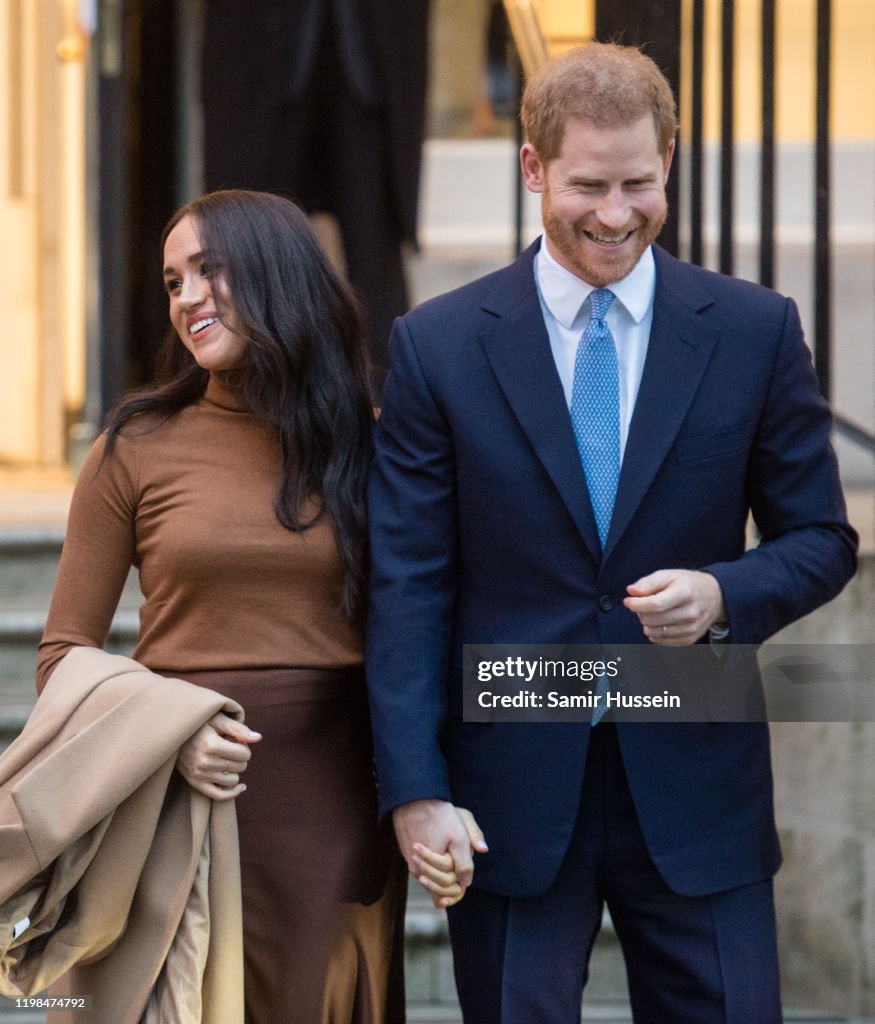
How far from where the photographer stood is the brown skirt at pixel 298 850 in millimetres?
2477

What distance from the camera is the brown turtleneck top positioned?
8.09ft

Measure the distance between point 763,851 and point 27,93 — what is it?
189 inches

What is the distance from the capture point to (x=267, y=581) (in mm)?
2480

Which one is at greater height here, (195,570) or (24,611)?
(195,570)

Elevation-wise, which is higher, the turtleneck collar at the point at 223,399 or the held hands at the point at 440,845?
the turtleneck collar at the point at 223,399

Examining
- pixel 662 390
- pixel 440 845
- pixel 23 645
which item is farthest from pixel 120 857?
pixel 23 645

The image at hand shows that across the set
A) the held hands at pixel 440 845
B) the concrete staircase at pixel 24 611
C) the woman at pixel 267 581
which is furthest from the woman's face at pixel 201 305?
the concrete staircase at pixel 24 611

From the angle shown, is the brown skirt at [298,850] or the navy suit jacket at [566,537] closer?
the navy suit jacket at [566,537]

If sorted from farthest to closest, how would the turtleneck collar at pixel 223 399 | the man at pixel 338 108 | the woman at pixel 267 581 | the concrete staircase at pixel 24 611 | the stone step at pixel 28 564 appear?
the man at pixel 338 108 → the stone step at pixel 28 564 → the concrete staircase at pixel 24 611 → the turtleneck collar at pixel 223 399 → the woman at pixel 267 581

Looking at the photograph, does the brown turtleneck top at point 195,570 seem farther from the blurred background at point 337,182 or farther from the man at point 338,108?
the man at point 338,108

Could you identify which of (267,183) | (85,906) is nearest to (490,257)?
(267,183)

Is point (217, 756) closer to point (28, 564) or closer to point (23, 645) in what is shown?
point (23, 645)

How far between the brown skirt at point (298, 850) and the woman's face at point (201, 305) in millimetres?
479

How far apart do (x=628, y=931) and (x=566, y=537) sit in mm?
586
